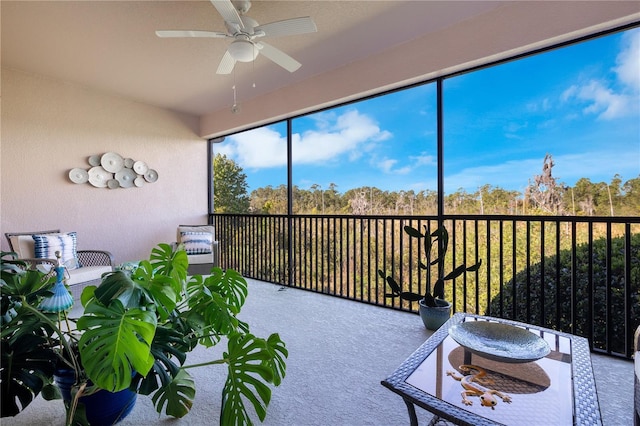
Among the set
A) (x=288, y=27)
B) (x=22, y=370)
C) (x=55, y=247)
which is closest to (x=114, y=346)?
(x=22, y=370)

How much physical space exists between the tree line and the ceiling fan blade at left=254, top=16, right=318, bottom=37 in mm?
1955

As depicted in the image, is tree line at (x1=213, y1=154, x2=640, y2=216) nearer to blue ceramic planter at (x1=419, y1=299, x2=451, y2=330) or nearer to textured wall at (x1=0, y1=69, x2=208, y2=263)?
textured wall at (x1=0, y1=69, x2=208, y2=263)

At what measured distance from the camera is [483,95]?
13.6ft

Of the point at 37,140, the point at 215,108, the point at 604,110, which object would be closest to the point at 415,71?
the point at 604,110

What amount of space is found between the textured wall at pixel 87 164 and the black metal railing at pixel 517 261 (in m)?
0.96

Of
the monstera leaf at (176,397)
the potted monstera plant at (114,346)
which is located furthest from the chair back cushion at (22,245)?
the monstera leaf at (176,397)

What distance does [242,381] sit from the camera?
3.91ft

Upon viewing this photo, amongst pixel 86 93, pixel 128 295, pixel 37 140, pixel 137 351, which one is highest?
pixel 86 93

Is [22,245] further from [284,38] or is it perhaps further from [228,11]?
[284,38]

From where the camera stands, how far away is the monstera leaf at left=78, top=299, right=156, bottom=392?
0.95 meters

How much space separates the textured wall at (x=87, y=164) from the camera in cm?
352

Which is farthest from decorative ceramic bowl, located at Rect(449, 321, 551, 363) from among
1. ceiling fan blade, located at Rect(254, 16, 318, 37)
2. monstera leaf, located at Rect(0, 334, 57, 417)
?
ceiling fan blade, located at Rect(254, 16, 318, 37)

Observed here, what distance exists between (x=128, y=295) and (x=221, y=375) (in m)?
1.04

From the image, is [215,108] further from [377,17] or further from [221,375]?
[221,375]
